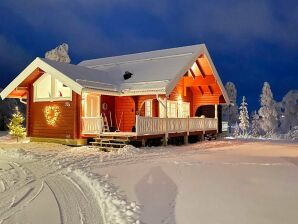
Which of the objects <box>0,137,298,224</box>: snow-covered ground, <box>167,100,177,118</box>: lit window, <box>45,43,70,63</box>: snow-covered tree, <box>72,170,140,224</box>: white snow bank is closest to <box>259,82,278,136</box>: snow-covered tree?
<box>167,100,177,118</box>: lit window

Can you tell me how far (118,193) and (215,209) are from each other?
2189 mm

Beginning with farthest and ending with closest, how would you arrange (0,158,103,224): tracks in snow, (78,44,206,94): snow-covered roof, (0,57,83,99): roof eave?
(78,44,206,94): snow-covered roof, (0,57,83,99): roof eave, (0,158,103,224): tracks in snow

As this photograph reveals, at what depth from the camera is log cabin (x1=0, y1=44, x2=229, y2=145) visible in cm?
1817

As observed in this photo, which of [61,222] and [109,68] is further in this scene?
[109,68]

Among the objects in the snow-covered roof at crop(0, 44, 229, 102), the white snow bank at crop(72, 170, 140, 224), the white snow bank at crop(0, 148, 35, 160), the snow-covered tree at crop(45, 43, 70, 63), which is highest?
the snow-covered tree at crop(45, 43, 70, 63)

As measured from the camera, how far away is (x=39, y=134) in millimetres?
20031

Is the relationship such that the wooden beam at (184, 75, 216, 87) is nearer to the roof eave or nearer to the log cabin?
the log cabin

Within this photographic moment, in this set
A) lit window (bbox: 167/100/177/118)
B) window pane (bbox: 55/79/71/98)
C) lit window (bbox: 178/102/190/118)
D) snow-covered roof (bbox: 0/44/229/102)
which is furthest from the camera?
lit window (bbox: 178/102/190/118)

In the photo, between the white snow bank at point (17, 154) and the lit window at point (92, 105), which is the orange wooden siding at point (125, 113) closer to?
the lit window at point (92, 105)

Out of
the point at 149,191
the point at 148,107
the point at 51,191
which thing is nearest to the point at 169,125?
the point at 148,107

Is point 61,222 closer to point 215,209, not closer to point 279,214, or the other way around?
point 215,209

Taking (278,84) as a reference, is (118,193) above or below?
below

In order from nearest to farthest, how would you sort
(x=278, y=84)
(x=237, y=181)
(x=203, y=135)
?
(x=237, y=181), (x=203, y=135), (x=278, y=84)

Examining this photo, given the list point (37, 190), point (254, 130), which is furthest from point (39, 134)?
point (254, 130)
